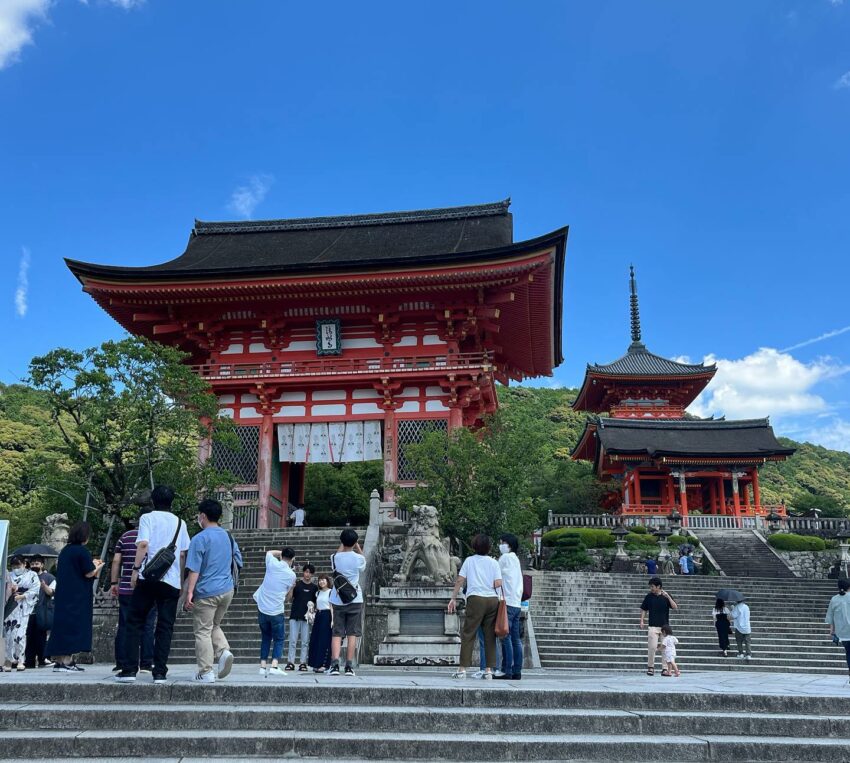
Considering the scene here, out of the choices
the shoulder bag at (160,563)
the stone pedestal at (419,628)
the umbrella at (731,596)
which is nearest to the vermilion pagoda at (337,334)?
the stone pedestal at (419,628)

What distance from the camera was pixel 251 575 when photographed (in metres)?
15.6

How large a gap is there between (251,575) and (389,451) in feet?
21.2

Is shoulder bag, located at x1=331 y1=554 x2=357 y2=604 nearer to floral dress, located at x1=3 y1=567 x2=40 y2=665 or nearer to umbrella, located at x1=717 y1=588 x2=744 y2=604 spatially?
floral dress, located at x1=3 y1=567 x2=40 y2=665

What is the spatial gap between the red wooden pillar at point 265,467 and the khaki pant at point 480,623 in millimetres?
13762

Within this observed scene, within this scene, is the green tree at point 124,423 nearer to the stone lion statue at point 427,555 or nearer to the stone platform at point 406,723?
the stone lion statue at point 427,555

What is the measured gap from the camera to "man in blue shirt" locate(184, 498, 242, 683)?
20.7 feet

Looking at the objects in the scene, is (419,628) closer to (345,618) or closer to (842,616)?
(345,618)

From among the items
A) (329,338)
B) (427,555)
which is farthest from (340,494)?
(427,555)

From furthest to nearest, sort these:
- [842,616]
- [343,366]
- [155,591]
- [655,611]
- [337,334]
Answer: [337,334] → [343,366] → [655,611] → [842,616] → [155,591]

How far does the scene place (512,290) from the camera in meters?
21.8

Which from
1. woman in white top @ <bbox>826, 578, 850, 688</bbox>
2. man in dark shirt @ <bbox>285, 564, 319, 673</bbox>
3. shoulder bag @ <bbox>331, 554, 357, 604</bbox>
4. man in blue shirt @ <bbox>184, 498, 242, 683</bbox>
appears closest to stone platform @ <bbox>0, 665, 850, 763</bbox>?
man in blue shirt @ <bbox>184, 498, 242, 683</bbox>

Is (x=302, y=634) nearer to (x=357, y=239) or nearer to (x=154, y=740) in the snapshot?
(x=154, y=740)

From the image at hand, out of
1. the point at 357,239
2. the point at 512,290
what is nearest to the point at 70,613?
the point at 512,290

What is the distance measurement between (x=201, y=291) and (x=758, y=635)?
55.7 feet
